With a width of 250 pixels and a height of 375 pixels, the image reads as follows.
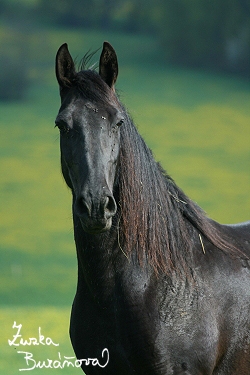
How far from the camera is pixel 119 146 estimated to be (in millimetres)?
2873

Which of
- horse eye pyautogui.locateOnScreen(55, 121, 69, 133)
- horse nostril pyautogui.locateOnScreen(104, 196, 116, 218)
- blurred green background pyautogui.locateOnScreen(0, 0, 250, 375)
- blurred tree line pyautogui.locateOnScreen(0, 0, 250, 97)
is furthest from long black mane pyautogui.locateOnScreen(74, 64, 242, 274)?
blurred tree line pyautogui.locateOnScreen(0, 0, 250, 97)

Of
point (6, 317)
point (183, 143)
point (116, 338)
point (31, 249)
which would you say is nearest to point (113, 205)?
point (116, 338)

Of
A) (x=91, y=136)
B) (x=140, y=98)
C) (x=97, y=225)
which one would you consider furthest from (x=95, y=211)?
(x=140, y=98)

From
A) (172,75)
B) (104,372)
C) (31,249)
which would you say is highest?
(172,75)

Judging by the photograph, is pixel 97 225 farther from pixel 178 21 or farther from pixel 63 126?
pixel 178 21

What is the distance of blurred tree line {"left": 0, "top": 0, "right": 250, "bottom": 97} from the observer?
29.0ft

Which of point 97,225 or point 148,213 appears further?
point 148,213

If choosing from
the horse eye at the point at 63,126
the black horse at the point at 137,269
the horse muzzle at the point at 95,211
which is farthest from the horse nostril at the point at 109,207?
the horse eye at the point at 63,126

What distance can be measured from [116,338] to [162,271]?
355 millimetres

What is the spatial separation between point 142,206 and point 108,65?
2.14ft

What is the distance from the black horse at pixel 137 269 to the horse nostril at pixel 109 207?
0.10 metres

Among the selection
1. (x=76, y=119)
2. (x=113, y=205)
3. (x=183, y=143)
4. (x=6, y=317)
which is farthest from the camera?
(x=183, y=143)

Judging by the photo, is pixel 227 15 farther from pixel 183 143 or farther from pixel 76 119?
pixel 76 119

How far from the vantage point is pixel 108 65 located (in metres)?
3.00
